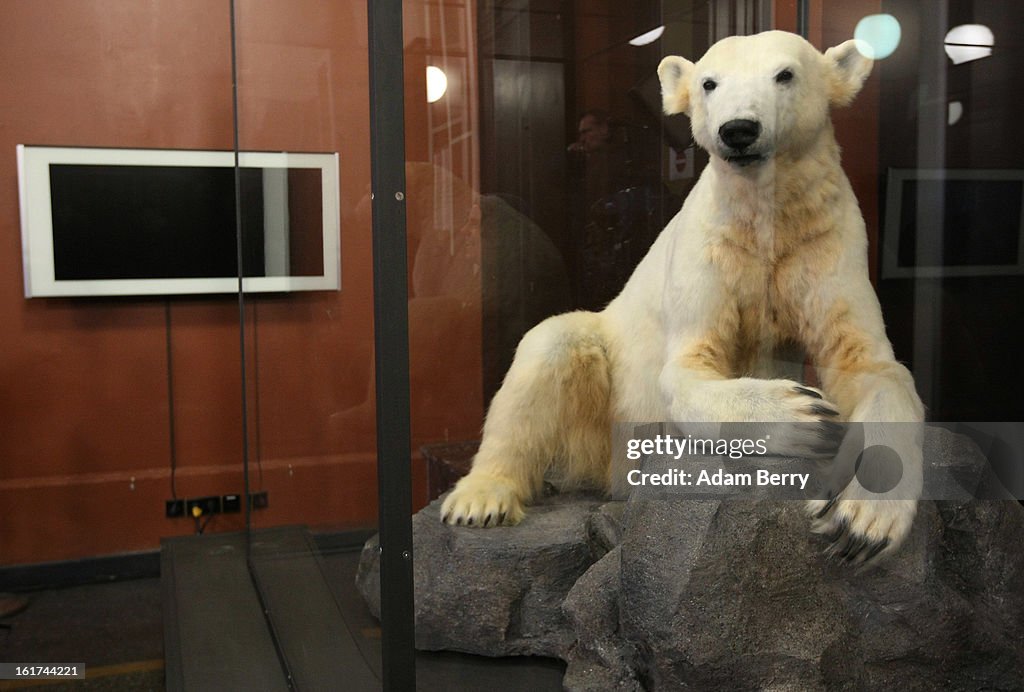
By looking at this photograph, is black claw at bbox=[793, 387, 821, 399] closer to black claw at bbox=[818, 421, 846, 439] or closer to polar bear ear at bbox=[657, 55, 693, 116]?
black claw at bbox=[818, 421, 846, 439]

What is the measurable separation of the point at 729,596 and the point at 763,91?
78 cm

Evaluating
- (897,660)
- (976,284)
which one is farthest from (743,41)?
(897,660)

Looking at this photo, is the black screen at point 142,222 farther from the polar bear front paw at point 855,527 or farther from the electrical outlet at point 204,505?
the polar bear front paw at point 855,527

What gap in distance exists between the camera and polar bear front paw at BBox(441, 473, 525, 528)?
1677 millimetres

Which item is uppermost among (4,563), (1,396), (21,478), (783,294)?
(783,294)

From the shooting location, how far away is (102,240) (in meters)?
3.32

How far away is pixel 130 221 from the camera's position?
3346 mm

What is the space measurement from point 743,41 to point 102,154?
2.46 m

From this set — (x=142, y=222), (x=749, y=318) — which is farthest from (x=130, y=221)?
(x=749, y=318)

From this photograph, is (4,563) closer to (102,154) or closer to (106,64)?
(102,154)

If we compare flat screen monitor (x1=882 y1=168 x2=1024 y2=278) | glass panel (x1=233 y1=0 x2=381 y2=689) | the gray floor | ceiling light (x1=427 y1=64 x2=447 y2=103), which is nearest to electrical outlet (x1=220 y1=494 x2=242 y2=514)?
the gray floor

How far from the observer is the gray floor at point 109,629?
6.24ft

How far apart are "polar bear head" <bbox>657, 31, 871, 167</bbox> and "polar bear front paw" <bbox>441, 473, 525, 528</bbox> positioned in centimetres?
67

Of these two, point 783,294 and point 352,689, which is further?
point 352,689
